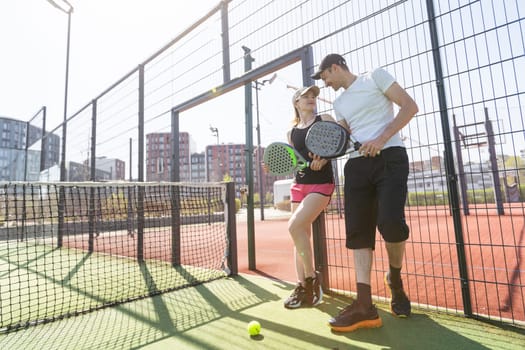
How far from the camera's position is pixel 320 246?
9.45 feet

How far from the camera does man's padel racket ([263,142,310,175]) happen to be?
2283 mm

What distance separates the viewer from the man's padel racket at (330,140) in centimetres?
192

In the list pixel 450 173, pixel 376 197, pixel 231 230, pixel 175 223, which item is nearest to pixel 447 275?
pixel 450 173

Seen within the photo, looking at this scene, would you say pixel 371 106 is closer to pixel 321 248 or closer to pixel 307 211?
pixel 307 211

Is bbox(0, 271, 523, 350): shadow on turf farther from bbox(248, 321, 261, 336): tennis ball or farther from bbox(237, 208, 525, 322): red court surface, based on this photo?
bbox(237, 208, 525, 322): red court surface

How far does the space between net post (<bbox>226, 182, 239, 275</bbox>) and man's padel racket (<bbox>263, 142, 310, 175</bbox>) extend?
158 cm

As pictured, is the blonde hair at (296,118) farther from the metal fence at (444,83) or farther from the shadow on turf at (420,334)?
the shadow on turf at (420,334)

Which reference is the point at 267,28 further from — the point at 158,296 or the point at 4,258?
the point at 4,258

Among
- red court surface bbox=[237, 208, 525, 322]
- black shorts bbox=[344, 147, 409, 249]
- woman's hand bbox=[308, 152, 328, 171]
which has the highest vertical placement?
woman's hand bbox=[308, 152, 328, 171]

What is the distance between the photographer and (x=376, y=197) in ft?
7.02

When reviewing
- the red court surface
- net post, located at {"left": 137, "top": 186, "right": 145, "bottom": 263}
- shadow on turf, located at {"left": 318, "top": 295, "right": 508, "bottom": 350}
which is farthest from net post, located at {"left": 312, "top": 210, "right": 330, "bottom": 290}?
net post, located at {"left": 137, "top": 186, "right": 145, "bottom": 263}

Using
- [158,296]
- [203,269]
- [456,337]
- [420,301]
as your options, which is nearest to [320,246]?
[420,301]

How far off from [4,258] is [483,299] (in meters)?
7.86

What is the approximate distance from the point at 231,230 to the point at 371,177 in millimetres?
2205
